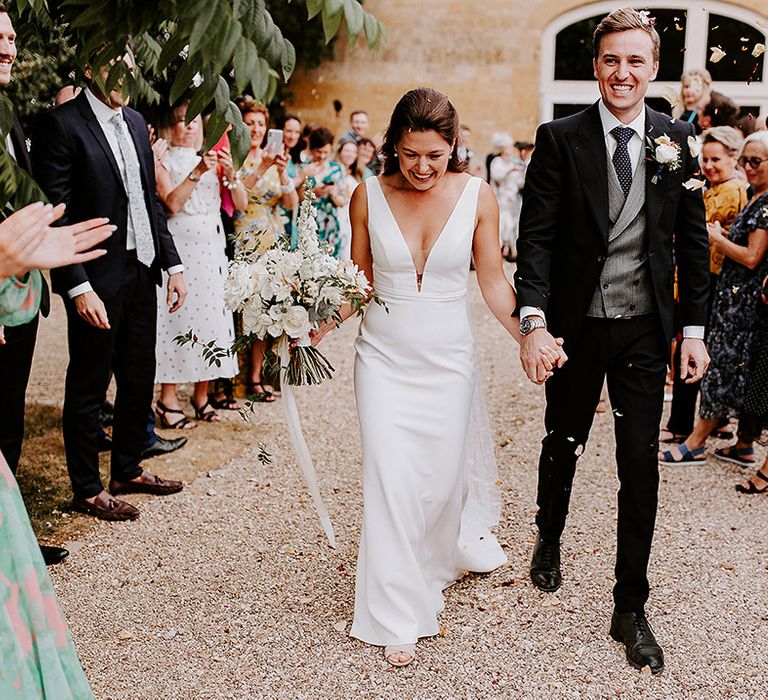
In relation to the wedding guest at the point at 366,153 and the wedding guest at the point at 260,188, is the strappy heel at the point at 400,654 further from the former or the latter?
the wedding guest at the point at 366,153

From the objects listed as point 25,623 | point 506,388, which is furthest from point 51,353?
point 25,623

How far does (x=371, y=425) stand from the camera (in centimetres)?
383

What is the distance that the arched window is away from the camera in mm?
19250

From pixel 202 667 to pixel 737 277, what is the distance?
436 cm

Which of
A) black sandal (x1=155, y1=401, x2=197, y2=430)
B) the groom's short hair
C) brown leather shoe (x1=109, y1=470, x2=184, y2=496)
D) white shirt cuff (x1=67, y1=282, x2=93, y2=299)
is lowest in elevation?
black sandal (x1=155, y1=401, x2=197, y2=430)

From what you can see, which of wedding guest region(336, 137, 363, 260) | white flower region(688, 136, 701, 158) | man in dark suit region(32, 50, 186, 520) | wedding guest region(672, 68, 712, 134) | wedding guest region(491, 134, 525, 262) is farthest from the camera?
wedding guest region(491, 134, 525, 262)

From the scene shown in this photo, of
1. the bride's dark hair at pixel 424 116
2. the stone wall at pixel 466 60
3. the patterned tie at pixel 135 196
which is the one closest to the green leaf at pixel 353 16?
the bride's dark hair at pixel 424 116

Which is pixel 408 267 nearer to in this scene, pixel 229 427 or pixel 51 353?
pixel 229 427

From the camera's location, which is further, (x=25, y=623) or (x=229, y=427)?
(x=229, y=427)

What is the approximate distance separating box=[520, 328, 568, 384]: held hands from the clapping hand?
1.88 meters

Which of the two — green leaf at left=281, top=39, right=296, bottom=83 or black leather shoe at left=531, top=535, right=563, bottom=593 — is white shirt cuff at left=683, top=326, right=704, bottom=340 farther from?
green leaf at left=281, top=39, right=296, bottom=83

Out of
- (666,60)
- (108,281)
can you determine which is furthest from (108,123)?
(666,60)

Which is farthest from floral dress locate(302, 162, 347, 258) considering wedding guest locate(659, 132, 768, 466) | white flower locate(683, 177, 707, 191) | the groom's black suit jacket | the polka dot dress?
white flower locate(683, 177, 707, 191)

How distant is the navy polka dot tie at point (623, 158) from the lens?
3.71m
